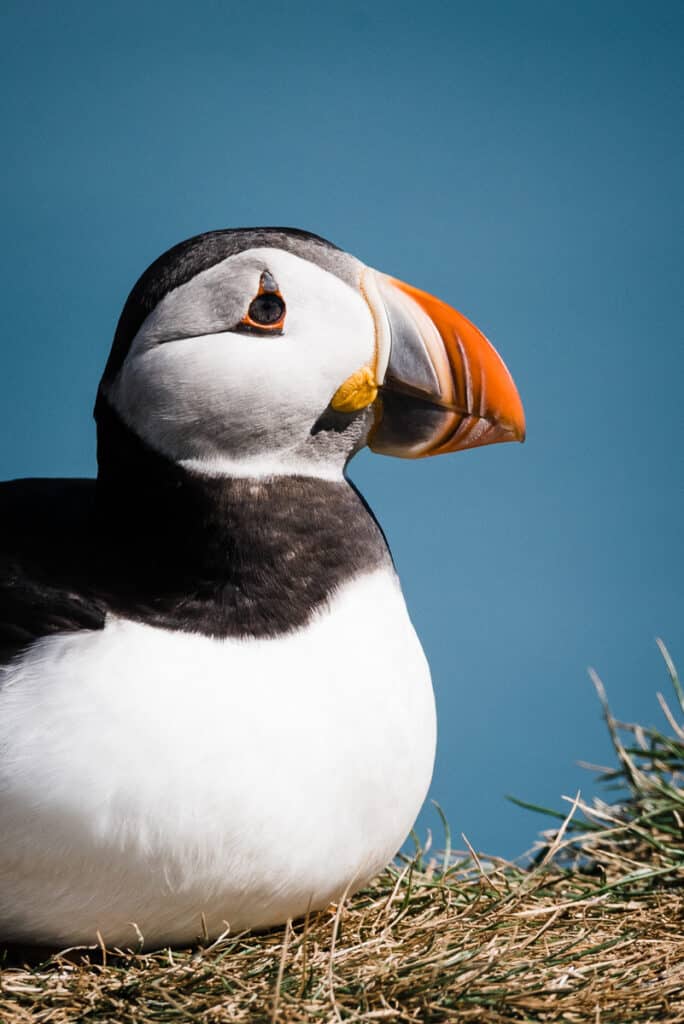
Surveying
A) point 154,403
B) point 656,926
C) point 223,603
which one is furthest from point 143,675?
point 656,926

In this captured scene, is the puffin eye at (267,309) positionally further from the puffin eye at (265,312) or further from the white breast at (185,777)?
the white breast at (185,777)

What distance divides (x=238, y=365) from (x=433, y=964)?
1.09m

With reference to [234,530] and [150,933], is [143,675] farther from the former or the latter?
[150,933]

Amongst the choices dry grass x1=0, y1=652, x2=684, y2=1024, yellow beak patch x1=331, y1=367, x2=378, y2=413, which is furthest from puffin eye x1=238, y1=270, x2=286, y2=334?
dry grass x1=0, y1=652, x2=684, y2=1024

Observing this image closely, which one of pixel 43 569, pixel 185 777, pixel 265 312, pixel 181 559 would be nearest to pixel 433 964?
pixel 185 777

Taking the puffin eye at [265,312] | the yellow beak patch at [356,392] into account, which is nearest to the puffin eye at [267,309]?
the puffin eye at [265,312]

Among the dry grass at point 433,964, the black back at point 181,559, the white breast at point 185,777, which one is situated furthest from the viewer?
the black back at point 181,559

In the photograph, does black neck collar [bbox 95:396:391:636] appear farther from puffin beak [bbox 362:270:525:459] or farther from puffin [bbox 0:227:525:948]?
puffin beak [bbox 362:270:525:459]

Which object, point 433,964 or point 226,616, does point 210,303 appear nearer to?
point 226,616

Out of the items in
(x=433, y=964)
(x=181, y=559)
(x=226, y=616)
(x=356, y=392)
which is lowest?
(x=433, y=964)

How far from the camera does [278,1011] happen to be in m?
1.82

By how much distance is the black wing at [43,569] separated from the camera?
218 cm

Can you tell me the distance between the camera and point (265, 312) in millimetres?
2182

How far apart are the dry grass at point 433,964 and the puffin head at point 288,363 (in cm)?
90
